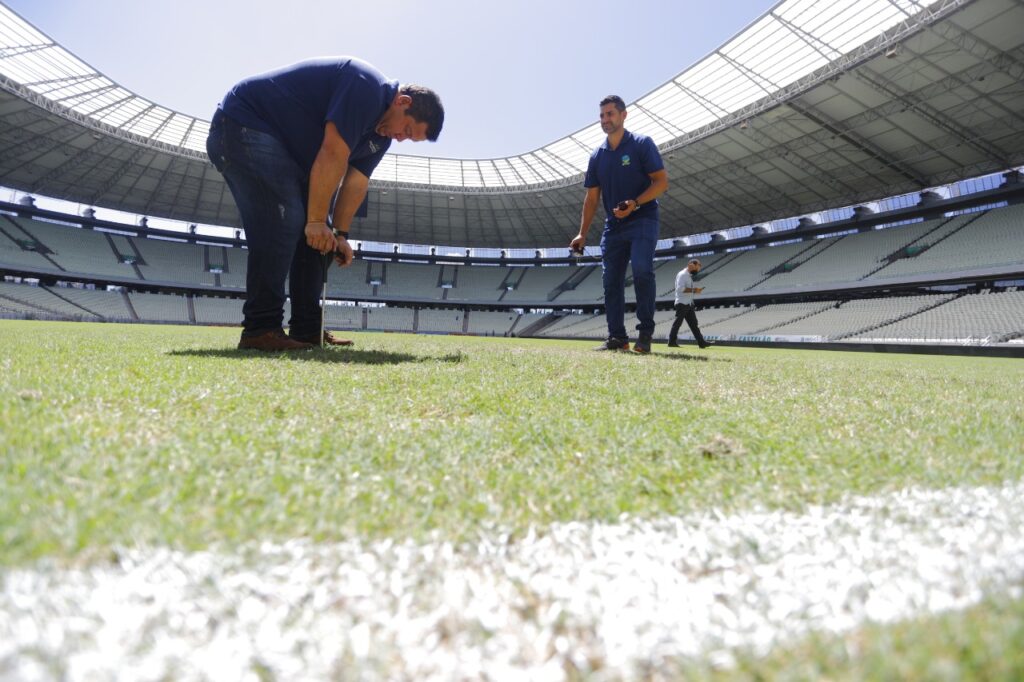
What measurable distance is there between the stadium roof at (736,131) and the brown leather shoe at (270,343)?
21341 mm

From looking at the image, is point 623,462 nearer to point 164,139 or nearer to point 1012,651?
point 1012,651

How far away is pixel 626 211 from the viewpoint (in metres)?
5.38

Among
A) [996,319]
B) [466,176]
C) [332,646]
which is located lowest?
[332,646]

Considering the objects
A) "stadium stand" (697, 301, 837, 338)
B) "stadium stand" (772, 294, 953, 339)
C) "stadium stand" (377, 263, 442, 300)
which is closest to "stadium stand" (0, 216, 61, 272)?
"stadium stand" (377, 263, 442, 300)

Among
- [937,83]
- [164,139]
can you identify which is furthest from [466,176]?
[937,83]

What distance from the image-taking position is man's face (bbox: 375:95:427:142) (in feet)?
11.8

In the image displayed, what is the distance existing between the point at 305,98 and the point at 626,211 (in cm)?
336

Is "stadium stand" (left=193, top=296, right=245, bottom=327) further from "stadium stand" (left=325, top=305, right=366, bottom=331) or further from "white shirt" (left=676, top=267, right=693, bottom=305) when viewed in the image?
"white shirt" (left=676, top=267, right=693, bottom=305)

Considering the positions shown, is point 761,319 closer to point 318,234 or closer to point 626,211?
point 626,211

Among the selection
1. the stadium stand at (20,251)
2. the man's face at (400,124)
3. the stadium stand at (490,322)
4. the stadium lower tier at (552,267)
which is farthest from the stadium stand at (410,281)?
the man's face at (400,124)

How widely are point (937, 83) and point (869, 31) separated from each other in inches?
157

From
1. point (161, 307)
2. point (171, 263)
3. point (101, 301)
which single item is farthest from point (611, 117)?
point (171, 263)

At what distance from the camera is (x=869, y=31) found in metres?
17.6

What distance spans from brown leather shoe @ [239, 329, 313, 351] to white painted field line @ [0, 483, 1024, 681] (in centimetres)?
308
